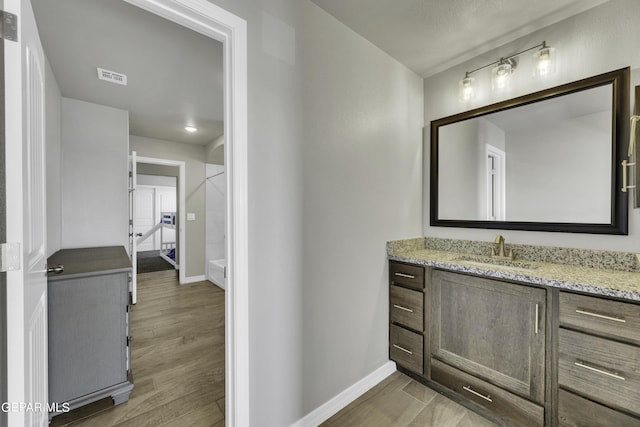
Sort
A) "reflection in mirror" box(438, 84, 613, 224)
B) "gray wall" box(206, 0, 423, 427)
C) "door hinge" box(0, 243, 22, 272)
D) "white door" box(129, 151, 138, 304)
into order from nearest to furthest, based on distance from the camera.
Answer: "door hinge" box(0, 243, 22, 272), "gray wall" box(206, 0, 423, 427), "reflection in mirror" box(438, 84, 613, 224), "white door" box(129, 151, 138, 304)

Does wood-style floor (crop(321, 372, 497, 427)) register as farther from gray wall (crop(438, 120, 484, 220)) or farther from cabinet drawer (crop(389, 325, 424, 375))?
gray wall (crop(438, 120, 484, 220))

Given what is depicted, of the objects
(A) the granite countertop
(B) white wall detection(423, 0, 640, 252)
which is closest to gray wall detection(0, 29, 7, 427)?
(A) the granite countertop

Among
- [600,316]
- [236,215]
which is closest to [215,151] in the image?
[236,215]

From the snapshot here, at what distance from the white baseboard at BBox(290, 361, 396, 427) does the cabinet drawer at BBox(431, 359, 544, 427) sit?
35 centimetres

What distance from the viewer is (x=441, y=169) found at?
7.62 feet

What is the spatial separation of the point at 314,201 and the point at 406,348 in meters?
1.34

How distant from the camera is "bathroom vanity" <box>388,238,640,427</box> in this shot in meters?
1.20

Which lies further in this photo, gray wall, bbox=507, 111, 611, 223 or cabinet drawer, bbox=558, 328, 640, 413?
gray wall, bbox=507, 111, 611, 223

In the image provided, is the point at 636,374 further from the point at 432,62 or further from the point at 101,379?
the point at 101,379

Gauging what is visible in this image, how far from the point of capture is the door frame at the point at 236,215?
1242 mm

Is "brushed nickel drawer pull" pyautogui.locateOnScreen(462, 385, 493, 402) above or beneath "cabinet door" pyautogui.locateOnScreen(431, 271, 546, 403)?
beneath

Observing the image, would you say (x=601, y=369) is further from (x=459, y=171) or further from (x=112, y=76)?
(x=112, y=76)

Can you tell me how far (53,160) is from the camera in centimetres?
235

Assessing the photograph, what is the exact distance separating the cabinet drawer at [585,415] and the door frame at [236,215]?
156 cm
